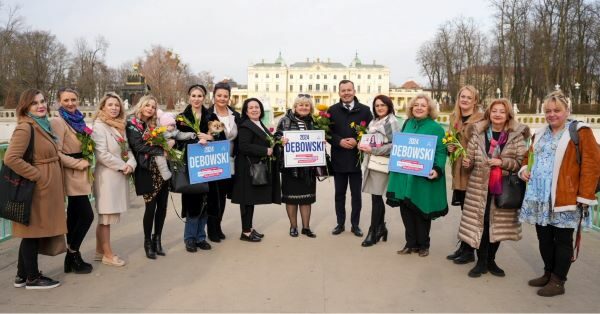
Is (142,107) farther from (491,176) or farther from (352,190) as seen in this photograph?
(491,176)

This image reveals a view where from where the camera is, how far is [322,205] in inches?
327

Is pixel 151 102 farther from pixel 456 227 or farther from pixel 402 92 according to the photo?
pixel 402 92

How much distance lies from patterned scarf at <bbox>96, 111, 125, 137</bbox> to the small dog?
3.24 feet

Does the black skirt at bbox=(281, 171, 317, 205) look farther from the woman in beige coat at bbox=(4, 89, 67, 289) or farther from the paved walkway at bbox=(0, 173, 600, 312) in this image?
the woman in beige coat at bbox=(4, 89, 67, 289)

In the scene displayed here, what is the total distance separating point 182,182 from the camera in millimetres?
5258

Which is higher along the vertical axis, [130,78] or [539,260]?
[130,78]

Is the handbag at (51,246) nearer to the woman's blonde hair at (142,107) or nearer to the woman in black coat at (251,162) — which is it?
the woman's blonde hair at (142,107)

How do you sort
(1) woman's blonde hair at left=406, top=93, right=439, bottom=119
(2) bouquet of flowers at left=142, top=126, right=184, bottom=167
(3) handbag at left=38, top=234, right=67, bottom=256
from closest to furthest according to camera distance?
(3) handbag at left=38, top=234, right=67, bottom=256 → (2) bouquet of flowers at left=142, top=126, right=184, bottom=167 → (1) woman's blonde hair at left=406, top=93, right=439, bottom=119

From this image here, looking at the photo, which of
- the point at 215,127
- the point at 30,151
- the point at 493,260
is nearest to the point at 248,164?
the point at 215,127

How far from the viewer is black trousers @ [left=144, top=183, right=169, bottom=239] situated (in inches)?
203

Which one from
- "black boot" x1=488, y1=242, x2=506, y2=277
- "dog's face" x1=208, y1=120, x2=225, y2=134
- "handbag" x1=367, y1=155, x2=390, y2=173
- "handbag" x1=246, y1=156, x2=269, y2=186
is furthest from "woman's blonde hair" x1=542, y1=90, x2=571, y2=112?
"dog's face" x1=208, y1=120, x2=225, y2=134

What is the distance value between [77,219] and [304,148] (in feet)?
9.17

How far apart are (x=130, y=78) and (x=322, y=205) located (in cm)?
3230

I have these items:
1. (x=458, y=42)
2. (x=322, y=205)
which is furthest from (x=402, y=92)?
(x=322, y=205)
